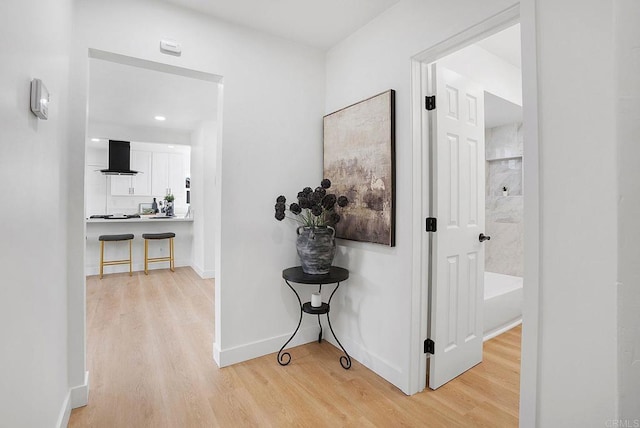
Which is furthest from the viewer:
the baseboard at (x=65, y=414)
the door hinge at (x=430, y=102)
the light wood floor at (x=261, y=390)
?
the door hinge at (x=430, y=102)

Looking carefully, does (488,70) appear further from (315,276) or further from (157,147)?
(157,147)

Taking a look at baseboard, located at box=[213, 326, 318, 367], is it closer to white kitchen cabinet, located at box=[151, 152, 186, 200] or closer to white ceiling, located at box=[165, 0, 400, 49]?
white ceiling, located at box=[165, 0, 400, 49]

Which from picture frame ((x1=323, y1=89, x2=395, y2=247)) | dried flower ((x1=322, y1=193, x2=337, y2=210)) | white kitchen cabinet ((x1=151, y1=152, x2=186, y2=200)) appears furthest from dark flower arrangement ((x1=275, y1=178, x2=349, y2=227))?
white kitchen cabinet ((x1=151, y1=152, x2=186, y2=200))

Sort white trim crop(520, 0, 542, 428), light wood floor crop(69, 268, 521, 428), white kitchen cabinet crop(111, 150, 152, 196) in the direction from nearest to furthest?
white trim crop(520, 0, 542, 428) → light wood floor crop(69, 268, 521, 428) → white kitchen cabinet crop(111, 150, 152, 196)

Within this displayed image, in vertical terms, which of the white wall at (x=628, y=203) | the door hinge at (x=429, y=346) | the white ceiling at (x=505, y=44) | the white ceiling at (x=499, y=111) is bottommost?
the door hinge at (x=429, y=346)

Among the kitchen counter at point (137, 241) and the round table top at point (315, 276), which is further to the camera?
the kitchen counter at point (137, 241)

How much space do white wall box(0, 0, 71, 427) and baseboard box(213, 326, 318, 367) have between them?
0.92 metres

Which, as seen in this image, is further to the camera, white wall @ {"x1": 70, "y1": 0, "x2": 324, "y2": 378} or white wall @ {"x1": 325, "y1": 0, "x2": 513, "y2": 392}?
white wall @ {"x1": 70, "y1": 0, "x2": 324, "y2": 378}

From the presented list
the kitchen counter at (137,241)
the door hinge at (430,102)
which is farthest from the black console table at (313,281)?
the kitchen counter at (137,241)

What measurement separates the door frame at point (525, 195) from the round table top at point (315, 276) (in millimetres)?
571

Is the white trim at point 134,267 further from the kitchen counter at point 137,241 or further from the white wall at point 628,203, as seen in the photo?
the white wall at point 628,203

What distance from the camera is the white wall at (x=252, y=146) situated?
217cm

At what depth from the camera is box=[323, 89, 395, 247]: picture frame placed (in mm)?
2109

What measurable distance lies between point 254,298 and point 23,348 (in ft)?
5.09
